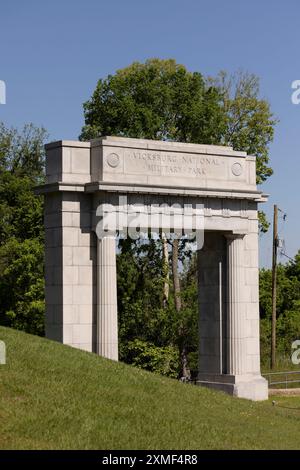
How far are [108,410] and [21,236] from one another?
128 ft

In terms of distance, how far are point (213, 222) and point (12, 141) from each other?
109 ft

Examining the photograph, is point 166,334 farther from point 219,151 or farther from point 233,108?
point 219,151

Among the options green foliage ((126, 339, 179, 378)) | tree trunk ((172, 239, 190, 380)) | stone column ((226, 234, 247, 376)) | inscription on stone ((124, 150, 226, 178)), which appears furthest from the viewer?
tree trunk ((172, 239, 190, 380))

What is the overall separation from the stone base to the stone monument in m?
0.04

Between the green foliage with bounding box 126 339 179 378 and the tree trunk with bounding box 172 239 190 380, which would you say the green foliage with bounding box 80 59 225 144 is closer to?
the tree trunk with bounding box 172 239 190 380

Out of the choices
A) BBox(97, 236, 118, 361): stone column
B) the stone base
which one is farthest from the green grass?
the stone base

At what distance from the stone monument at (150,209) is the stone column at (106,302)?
0.03 meters

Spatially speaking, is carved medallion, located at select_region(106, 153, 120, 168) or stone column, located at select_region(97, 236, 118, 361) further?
carved medallion, located at select_region(106, 153, 120, 168)

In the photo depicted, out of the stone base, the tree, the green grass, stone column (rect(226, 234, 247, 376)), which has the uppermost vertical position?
the tree

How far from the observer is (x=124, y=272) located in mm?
53219

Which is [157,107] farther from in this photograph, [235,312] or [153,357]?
[235,312]

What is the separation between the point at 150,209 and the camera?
115ft

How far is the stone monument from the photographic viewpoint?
33.9 metres
